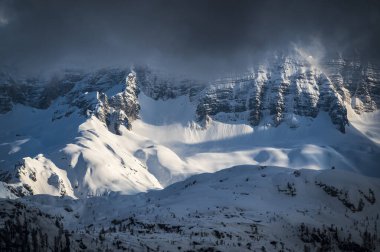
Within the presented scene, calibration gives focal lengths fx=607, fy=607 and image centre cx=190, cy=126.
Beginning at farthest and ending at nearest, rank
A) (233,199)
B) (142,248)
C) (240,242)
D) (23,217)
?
(233,199) → (240,242) → (142,248) → (23,217)

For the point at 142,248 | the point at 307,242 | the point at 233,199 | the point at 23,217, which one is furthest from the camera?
the point at 233,199

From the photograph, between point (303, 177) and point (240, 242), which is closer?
point (240, 242)

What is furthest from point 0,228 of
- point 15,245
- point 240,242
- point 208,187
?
point 208,187

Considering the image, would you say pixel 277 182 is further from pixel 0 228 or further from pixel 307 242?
pixel 0 228

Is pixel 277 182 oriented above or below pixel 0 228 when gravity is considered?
above

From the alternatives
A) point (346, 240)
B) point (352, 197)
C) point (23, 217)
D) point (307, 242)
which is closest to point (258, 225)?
point (307, 242)

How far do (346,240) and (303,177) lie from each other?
42.7m

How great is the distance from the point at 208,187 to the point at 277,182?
19257mm

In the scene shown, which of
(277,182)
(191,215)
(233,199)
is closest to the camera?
(191,215)

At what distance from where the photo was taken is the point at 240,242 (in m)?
99.6

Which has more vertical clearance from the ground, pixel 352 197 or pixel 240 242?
pixel 352 197

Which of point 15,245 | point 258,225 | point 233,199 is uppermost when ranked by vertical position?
point 233,199

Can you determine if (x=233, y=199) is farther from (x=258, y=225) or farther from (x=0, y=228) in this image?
(x=0, y=228)

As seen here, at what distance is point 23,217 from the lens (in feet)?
230
